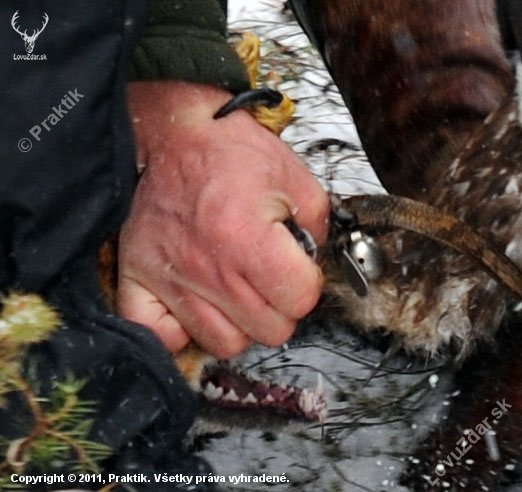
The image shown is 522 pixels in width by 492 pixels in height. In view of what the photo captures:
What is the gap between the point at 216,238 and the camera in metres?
1.30

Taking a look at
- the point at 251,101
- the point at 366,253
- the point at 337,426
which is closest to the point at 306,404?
the point at 337,426

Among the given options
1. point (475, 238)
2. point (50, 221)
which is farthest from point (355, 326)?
point (50, 221)

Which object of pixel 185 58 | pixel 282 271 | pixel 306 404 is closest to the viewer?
Result: pixel 282 271

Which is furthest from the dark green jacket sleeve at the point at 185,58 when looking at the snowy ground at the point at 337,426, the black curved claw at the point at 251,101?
the snowy ground at the point at 337,426

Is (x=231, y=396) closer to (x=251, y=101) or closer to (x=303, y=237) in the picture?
(x=303, y=237)

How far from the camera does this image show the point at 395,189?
174 cm

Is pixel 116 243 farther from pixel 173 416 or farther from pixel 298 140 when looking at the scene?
pixel 298 140

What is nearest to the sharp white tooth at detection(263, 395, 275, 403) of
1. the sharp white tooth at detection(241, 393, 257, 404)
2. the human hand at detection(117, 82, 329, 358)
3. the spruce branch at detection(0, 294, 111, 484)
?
the sharp white tooth at detection(241, 393, 257, 404)

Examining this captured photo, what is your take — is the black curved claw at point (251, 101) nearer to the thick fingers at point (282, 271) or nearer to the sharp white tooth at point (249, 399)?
the thick fingers at point (282, 271)

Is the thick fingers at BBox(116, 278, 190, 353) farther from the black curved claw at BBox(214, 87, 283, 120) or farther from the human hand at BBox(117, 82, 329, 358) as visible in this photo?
the black curved claw at BBox(214, 87, 283, 120)

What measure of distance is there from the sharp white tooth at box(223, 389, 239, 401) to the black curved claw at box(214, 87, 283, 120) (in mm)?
376

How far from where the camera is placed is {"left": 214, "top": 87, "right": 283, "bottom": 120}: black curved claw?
1387 mm

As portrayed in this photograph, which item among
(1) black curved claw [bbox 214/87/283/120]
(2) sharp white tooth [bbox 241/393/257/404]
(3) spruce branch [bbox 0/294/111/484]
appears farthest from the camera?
(2) sharp white tooth [bbox 241/393/257/404]

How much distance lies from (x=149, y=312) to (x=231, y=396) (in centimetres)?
23
